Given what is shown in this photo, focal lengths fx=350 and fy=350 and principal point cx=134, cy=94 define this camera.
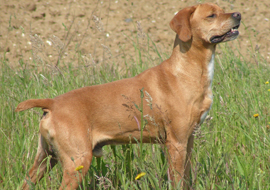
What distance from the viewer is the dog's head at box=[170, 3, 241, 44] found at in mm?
→ 3332

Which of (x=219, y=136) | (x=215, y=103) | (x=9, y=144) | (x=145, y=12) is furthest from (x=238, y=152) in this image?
(x=145, y=12)

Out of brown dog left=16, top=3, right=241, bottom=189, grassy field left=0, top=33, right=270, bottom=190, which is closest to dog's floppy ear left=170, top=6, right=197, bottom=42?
brown dog left=16, top=3, right=241, bottom=189

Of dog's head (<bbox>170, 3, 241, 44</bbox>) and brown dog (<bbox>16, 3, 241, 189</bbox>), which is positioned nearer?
brown dog (<bbox>16, 3, 241, 189</bbox>)

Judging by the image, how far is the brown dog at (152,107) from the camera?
2.95 metres

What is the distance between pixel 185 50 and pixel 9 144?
1998 millimetres

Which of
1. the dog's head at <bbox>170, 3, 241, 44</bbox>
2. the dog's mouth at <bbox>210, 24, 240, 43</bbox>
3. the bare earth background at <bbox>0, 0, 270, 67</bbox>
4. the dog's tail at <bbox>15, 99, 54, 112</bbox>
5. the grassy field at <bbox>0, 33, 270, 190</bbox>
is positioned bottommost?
the grassy field at <bbox>0, 33, 270, 190</bbox>

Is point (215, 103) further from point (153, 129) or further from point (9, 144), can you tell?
point (9, 144)

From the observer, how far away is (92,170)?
3463mm

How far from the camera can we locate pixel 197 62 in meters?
3.38

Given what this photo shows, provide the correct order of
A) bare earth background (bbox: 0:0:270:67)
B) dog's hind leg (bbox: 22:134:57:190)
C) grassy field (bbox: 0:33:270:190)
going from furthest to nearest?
bare earth background (bbox: 0:0:270:67), dog's hind leg (bbox: 22:134:57:190), grassy field (bbox: 0:33:270:190)

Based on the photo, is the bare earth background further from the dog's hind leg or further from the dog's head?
the dog's hind leg

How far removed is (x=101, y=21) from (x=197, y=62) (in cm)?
408

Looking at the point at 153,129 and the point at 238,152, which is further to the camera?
the point at 238,152

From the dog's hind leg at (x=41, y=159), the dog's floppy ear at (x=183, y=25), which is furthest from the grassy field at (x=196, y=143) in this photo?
the dog's floppy ear at (x=183, y=25)
